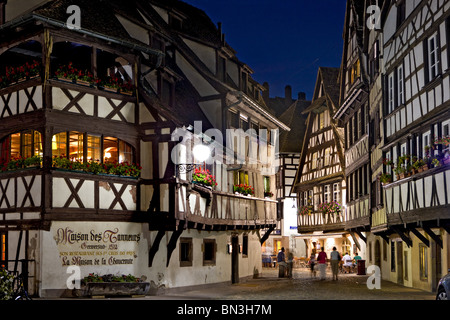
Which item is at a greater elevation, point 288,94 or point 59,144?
point 288,94

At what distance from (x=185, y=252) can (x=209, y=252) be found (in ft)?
8.35

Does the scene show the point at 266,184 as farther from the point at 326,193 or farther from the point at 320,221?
the point at 326,193

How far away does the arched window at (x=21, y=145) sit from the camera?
21.1 metres

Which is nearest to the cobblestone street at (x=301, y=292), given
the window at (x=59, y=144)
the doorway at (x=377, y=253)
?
the doorway at (x=377, y=253)

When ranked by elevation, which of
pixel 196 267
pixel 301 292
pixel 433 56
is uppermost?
pixel 433 56

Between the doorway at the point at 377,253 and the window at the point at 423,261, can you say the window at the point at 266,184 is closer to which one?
the doorway at the point at 377,253

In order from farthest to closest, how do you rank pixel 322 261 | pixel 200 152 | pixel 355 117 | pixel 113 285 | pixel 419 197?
pixel 355 117 → pixel 322 261 → pixel 200 152 → pixel 419 197 → pixel 113 285

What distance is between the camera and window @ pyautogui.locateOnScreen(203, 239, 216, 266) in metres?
27.6

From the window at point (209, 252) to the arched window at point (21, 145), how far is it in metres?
8.69

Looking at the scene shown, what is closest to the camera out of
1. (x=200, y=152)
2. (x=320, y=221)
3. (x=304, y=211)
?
(x=200, y=152)

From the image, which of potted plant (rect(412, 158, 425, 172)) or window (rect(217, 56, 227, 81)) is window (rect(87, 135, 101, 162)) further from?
window (rect(217, 56, 227, 81))

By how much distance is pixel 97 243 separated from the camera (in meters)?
21.4

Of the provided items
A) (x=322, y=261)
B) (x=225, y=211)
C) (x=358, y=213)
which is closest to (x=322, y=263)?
(x=322, y=261)

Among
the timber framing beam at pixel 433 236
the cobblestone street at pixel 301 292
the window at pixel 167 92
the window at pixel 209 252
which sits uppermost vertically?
the window at pixel 167 92
